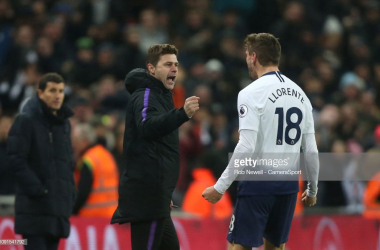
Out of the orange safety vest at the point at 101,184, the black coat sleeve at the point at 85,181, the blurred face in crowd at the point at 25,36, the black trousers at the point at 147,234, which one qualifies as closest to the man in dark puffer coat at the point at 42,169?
the black coat sleeve at the point at 85,181

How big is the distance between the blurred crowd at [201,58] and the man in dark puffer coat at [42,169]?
2.23 m

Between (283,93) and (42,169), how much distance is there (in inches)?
93.9

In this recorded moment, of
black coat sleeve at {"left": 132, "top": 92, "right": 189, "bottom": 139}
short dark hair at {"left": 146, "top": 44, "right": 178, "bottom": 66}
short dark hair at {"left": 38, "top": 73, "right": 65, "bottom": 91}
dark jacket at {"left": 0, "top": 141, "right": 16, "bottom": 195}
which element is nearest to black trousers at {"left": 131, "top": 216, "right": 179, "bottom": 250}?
black coat sleeve at {"left": 132, "top": 92, "right": 189, "bottom": 139}

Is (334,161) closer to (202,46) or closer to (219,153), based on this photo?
(219,153)

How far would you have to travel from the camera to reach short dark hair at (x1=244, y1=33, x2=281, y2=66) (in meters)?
5.55

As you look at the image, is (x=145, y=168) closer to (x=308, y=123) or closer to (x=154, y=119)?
(x=154, y=119)

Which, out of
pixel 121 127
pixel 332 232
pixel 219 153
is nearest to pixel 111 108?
pixel 121 127

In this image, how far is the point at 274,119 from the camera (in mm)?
5379

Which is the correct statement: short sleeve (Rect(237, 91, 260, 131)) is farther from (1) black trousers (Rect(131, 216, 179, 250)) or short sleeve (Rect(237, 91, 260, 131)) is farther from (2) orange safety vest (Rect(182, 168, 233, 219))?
(2) orange safety vest (Rect(182, 168, 233, 219))

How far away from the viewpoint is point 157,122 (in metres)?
5.13

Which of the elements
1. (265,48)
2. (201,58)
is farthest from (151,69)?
(201,58)

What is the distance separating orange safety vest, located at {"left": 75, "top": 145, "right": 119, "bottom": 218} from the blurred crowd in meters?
0.95

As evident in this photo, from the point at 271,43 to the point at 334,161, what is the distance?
5131mm
